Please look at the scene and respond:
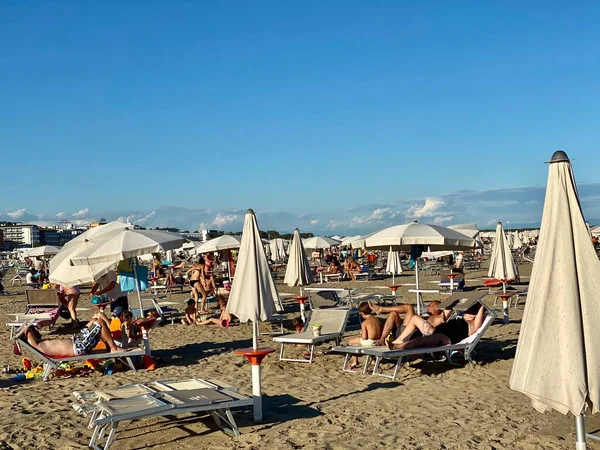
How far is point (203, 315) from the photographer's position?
547 inches

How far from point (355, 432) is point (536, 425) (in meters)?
1.60

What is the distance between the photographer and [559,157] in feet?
14.0

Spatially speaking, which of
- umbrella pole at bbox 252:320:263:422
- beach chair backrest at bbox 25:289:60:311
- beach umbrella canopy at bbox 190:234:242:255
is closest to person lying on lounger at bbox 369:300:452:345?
umbrella pole at bbox 252:320:263:422

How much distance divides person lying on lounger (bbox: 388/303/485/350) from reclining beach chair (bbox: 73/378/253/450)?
112 inches

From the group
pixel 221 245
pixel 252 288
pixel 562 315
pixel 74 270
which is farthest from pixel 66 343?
pixel 221 245

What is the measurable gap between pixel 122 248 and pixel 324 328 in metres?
3.26

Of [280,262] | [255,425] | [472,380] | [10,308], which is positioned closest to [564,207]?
[255,425]

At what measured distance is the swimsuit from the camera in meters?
8.30

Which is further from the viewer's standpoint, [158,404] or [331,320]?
[331,320]

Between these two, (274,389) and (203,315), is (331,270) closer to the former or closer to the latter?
(203,315)

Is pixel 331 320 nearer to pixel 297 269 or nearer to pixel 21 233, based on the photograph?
pixel 297 269

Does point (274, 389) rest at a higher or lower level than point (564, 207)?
lower

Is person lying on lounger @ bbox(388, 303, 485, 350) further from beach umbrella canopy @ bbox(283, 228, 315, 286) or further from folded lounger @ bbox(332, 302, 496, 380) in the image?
beach umbrella canopy @ bbox(283, 228, 315, 286)

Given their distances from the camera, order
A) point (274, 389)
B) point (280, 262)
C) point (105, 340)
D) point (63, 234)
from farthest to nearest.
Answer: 1. point (63, 234)
2. point (280, 262)
3. point (105, 340)
4. point (274, 389)
